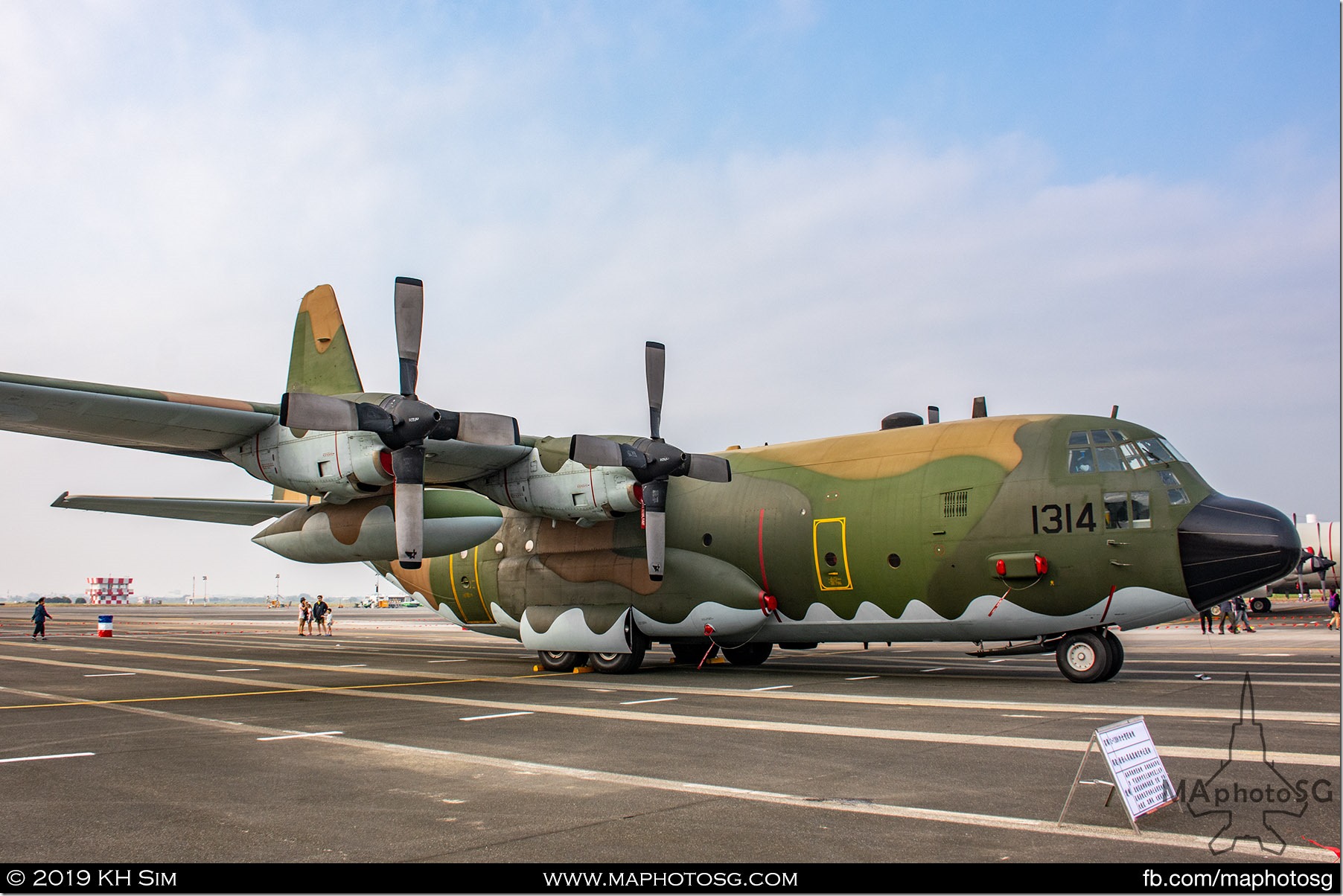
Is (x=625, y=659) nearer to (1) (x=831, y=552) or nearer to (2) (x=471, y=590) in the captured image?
(2) (x=471, y=590)

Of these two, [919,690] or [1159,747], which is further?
[919,690]

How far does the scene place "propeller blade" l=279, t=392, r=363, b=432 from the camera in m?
12.6

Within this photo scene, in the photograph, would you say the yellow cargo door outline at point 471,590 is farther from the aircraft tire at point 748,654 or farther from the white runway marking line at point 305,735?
the white runway marking line at point 305,735

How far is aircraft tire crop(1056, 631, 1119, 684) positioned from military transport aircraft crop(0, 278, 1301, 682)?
0.09 feet

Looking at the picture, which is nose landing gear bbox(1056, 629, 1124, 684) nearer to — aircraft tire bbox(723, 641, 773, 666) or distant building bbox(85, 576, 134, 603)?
aircraft tire bbox(723, 641, 773, 666)

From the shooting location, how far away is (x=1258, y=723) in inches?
372

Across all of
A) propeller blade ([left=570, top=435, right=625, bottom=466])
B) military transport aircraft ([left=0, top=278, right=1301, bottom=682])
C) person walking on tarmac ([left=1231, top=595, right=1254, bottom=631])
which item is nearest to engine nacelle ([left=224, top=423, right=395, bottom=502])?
military transport aircraft ([left=0, top=278, right=1301, bottom=682])

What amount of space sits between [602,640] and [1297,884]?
13603 millimetres

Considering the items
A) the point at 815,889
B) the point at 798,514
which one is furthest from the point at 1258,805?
the point at 798,514

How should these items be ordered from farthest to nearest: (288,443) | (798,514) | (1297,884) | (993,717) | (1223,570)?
(798,514) < (288,443) < (1223,570) < (993,717) < (1297,884)

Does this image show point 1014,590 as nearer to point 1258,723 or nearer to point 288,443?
point 1258,723

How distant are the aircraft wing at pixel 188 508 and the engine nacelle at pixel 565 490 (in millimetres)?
5928

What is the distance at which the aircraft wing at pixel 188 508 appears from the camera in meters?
20.0

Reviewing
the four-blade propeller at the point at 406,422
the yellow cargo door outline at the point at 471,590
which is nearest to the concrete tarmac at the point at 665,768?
the four-blade propeller at the point at 406,422
